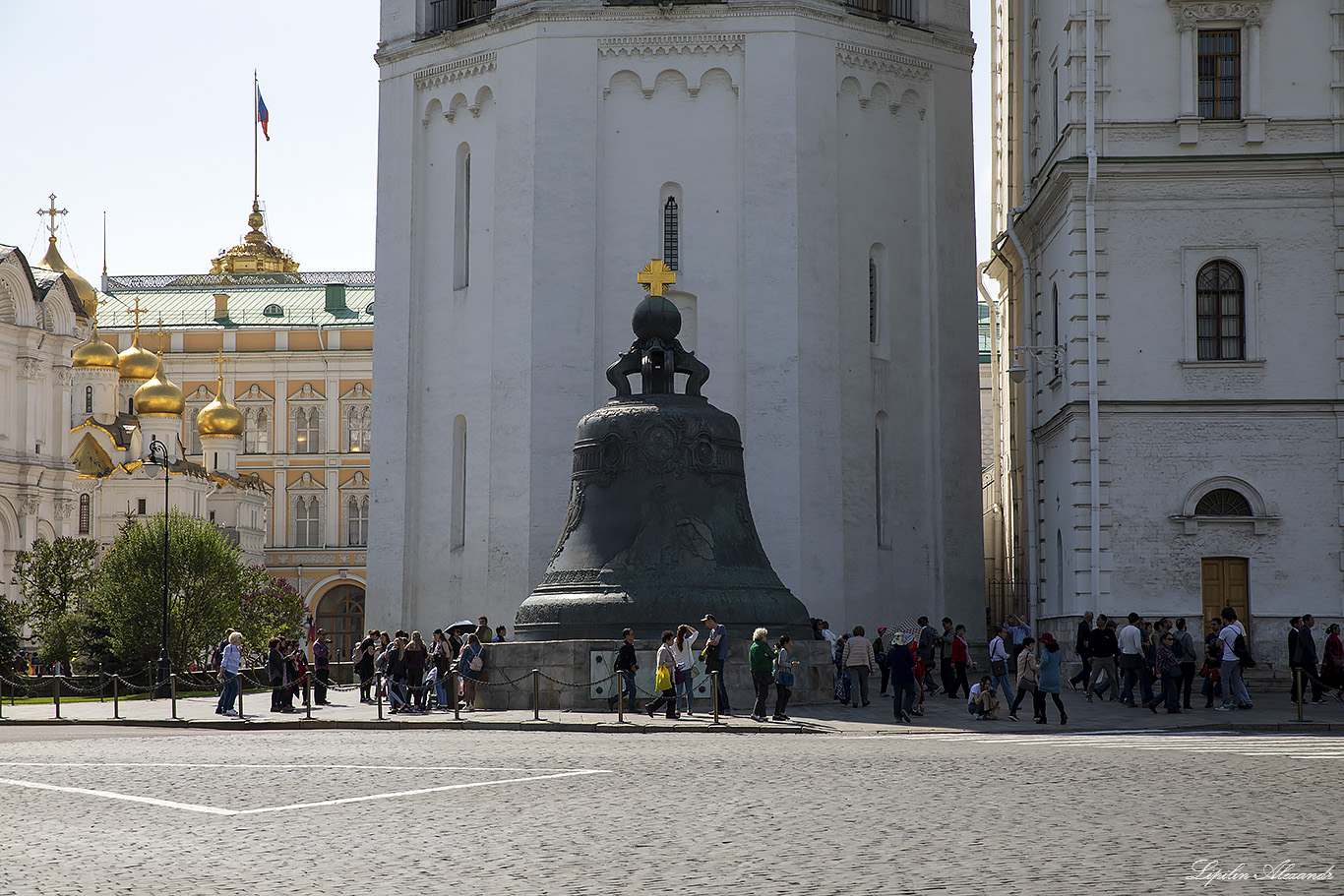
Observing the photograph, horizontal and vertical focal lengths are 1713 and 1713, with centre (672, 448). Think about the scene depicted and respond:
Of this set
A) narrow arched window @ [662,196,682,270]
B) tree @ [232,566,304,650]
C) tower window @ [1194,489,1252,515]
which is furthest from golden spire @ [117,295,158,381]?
tower window @ [1194,489,1252,515]

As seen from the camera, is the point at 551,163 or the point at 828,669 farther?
the point at 551,163

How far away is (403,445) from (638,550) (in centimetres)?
1415

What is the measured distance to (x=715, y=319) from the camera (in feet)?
113

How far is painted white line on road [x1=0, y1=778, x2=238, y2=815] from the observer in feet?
37.9

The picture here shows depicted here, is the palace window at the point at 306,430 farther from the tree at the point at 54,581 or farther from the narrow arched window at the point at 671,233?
the narrow arched window at the point at 671,233

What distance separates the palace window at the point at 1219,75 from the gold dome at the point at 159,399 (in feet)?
205

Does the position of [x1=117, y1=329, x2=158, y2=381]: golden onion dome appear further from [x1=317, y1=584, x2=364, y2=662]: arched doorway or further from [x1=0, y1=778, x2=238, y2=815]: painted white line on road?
[x1=0, y1=778, x2=238, y2=815]: painted white line on road

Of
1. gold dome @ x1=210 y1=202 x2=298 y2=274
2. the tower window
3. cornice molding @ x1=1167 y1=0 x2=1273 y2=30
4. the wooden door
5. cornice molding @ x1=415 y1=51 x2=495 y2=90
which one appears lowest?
the wooden door

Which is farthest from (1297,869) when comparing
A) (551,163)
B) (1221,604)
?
(551,163)

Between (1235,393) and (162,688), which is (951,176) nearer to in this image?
(1235,393)

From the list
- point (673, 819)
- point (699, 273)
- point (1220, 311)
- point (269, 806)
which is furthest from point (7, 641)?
point (673, 819)

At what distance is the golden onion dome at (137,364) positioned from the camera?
288 ft

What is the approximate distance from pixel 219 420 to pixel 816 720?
2751 inches

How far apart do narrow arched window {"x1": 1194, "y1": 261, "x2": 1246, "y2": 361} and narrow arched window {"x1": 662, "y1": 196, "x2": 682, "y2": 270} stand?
33.8ft
